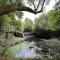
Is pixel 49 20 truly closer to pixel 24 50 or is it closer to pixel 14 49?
pixel 24 50

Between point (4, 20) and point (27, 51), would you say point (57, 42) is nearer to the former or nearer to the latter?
point (27, 51)

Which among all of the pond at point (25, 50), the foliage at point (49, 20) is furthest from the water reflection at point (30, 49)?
the foliage at point (49, 20)

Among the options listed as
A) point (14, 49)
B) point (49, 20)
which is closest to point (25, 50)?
point (14, 49)

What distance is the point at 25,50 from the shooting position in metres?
2.18

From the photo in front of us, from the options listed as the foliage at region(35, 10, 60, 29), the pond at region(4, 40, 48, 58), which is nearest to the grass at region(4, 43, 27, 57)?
the pond at region(4, 40, 48, 58)

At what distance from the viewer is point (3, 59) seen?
207 centimetres

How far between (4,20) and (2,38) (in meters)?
0.28

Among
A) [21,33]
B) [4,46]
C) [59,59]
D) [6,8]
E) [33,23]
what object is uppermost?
[6,8]

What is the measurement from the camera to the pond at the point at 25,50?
2119 mm

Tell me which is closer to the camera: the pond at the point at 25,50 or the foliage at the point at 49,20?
the pond at the point at 25,50

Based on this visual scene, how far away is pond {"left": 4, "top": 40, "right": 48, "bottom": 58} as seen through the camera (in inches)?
83.4

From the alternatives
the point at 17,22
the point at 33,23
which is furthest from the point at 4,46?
the point at 33,23

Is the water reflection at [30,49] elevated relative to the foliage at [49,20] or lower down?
lower down

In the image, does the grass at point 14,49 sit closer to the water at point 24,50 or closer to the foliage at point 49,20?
the water at point 24,50
